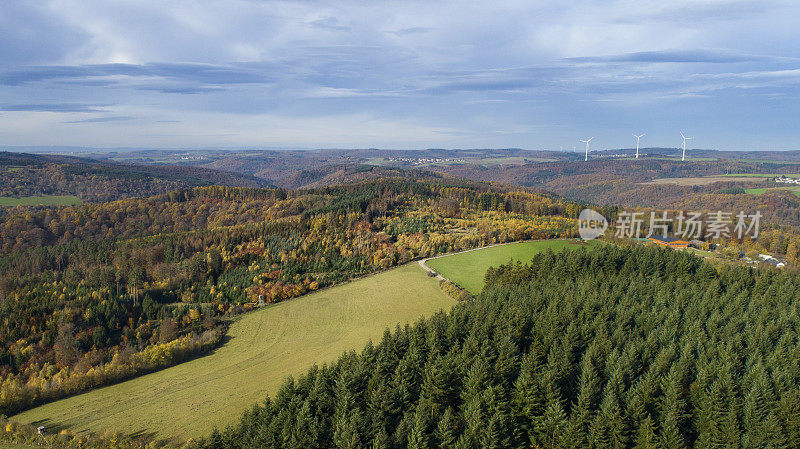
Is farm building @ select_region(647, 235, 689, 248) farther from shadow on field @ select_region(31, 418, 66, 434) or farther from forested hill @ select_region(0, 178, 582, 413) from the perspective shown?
shadow on field @ select_region(31, 418, 66, 434)

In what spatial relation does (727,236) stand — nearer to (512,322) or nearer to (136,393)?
(512,322)

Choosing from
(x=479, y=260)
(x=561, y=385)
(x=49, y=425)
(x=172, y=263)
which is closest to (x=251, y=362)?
(x=49, y=425)

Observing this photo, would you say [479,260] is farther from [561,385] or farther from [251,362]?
[561,385]

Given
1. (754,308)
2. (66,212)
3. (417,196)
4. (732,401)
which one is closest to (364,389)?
(732,401)

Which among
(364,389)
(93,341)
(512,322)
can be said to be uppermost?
(512,322)

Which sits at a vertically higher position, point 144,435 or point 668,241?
point 668,241

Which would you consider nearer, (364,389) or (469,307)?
(364,389)

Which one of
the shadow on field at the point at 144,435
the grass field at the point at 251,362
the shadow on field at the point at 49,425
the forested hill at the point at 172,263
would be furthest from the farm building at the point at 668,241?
the shadow on field at the point at 49,425
